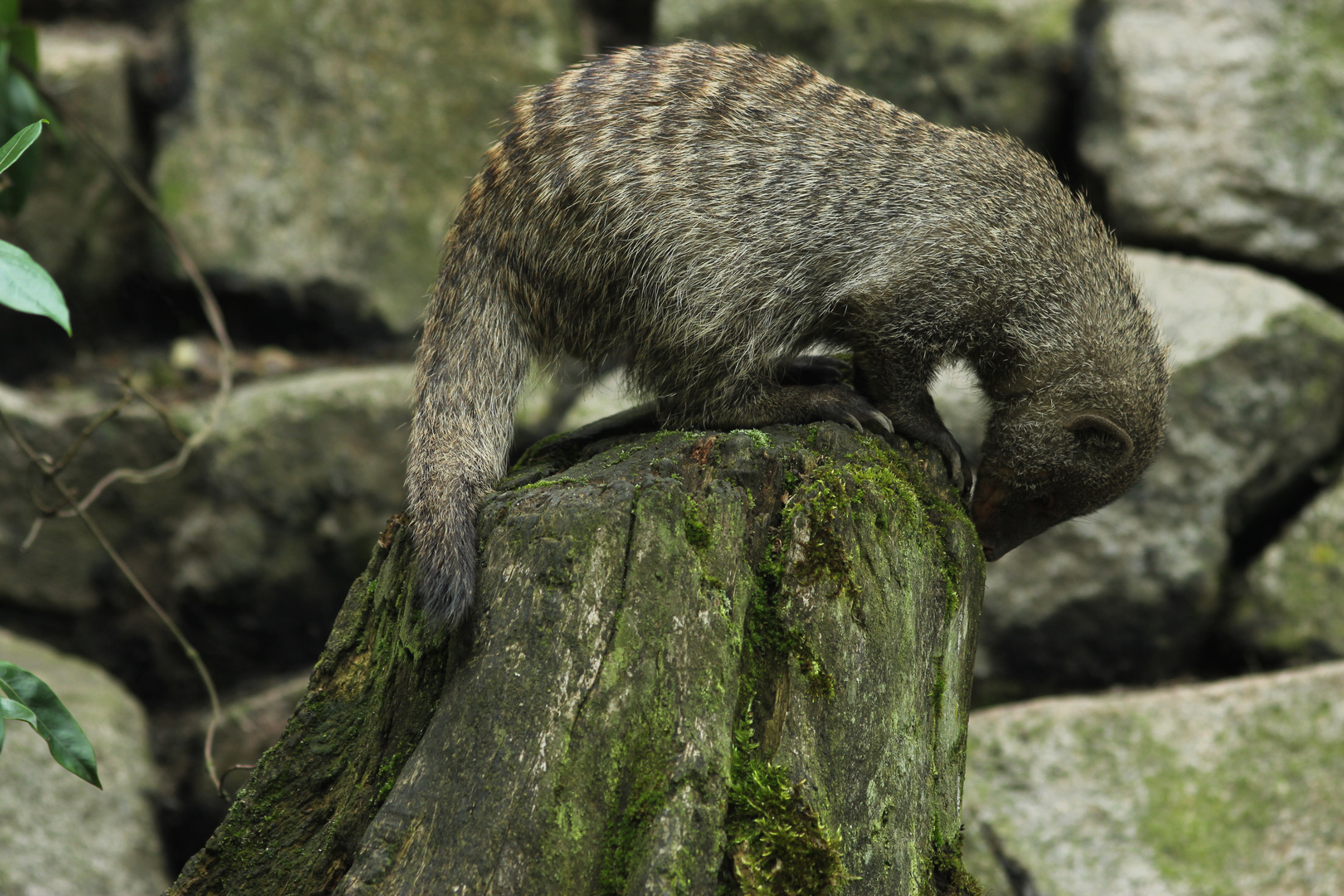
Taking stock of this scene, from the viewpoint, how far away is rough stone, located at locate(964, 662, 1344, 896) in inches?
237

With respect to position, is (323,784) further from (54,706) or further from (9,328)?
(9,328)

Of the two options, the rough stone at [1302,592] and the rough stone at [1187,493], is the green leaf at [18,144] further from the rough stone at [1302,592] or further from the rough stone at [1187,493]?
the rough stone at [1302,592]

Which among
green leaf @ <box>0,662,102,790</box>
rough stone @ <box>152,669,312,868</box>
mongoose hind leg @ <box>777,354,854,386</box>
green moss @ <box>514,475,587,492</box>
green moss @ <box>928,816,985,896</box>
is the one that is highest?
green moss @ <box>514,475,587,492</box>

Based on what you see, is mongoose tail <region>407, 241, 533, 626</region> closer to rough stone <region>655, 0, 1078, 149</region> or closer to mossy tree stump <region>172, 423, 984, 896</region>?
mossy tree stump <region>172, 423, 984, 896</region>

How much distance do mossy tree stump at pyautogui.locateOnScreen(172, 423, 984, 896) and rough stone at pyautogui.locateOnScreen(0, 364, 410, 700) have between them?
406 centimetres

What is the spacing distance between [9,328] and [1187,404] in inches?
306

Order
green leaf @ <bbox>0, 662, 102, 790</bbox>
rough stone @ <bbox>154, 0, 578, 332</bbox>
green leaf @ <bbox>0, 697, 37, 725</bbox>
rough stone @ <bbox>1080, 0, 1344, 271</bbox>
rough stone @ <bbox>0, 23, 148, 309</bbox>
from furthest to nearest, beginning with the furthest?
rough stone @ <bbox>154, 0, 578, 332</bbox> → rough stone @ <bbox>1080, 0, 1344, 271</bbox> → rough stone @ <bbox>0, 23, 148, 309</bbox> → green leaf @ <bbox>0, 662, 102, 790</bbox> → green leaf @ <bbox>0, 697, 37, 725</bbox>

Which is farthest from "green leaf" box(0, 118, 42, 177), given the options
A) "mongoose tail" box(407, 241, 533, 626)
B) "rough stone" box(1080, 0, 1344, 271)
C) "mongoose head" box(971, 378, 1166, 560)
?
"rough stone" box(1080, 0, 1344, 271)

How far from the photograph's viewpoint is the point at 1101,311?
4.27m

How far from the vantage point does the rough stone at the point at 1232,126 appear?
7281 mm

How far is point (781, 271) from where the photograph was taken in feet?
13.5

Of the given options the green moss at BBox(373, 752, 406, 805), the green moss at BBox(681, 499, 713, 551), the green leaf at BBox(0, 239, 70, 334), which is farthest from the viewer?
the green moss at BBox(681, 499, 713, 551)

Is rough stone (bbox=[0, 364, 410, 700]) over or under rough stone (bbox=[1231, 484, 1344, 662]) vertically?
over

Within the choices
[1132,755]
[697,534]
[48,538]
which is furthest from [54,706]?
[1132,755]
